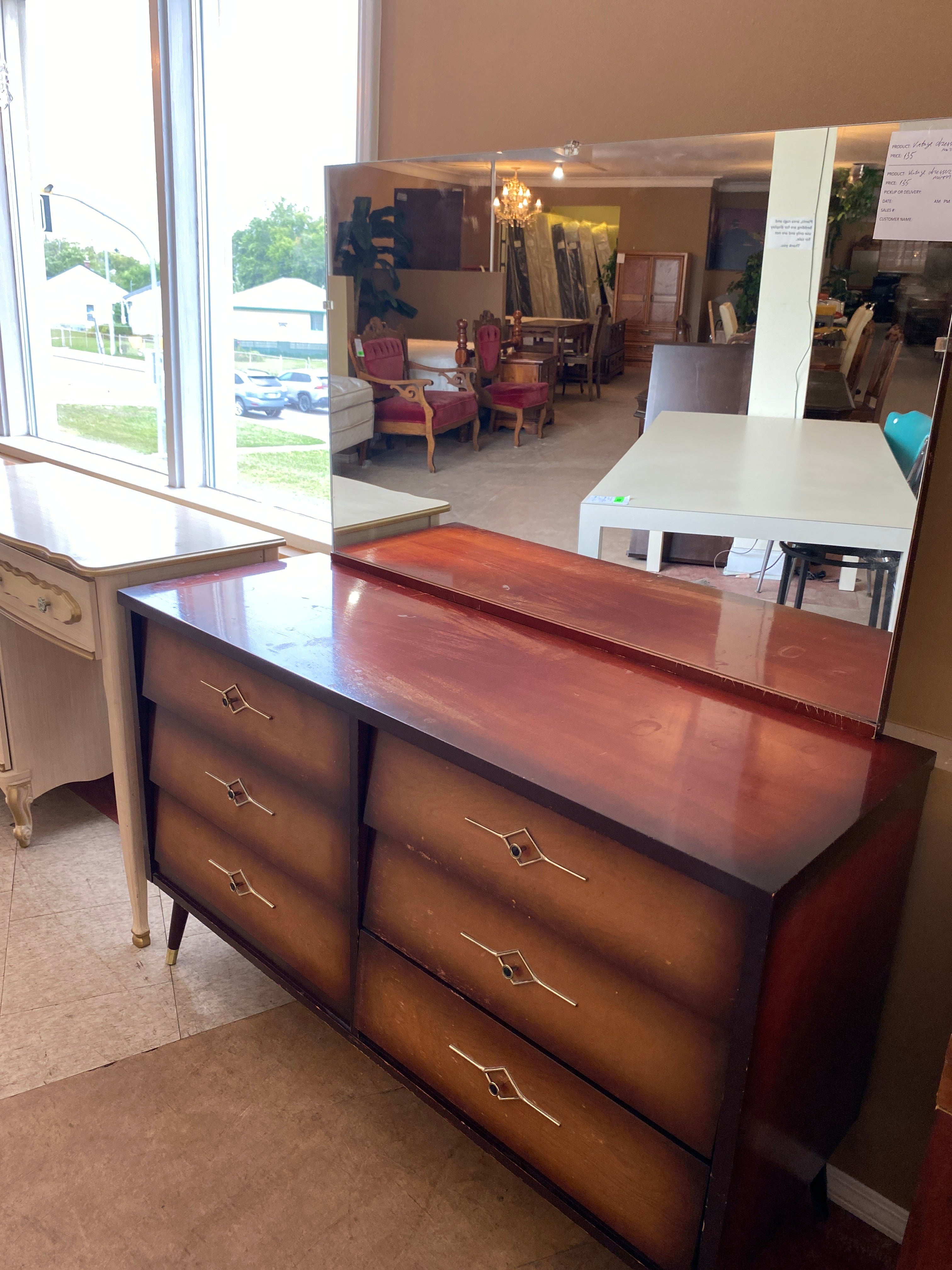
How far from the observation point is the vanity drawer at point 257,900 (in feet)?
5.04

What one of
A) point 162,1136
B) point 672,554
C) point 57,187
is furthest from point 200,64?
point 162,1136

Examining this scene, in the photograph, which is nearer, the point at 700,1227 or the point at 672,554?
the point at 700,1227

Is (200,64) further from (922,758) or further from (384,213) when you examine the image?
(922,758)

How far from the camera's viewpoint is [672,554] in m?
1.52

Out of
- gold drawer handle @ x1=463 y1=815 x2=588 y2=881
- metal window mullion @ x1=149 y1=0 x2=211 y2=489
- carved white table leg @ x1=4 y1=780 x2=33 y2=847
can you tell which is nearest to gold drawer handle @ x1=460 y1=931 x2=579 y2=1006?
gold drawer handle @ x1=463 y1=815 x2=588 y2=881

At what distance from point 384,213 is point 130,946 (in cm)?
165

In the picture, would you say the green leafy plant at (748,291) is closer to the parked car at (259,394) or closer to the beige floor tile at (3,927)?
the beige floor tile at (3,927)

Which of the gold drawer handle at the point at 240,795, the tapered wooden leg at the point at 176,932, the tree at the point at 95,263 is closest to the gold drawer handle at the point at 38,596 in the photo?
the gold drawer handle at the point at 240,795

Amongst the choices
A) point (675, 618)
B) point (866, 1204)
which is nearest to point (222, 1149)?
point (866, 1204)

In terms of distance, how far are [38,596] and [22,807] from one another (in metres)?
0.75

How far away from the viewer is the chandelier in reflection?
1571 mm

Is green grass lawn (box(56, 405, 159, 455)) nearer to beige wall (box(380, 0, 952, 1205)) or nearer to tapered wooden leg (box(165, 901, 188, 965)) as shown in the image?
beige wall (box(380, 0, 952, 1205))

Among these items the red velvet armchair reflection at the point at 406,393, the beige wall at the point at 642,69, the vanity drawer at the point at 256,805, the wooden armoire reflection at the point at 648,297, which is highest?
the beige wall at the point at 642,69

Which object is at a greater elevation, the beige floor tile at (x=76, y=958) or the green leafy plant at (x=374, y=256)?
the green leafy plant at (x=374, y=256)
